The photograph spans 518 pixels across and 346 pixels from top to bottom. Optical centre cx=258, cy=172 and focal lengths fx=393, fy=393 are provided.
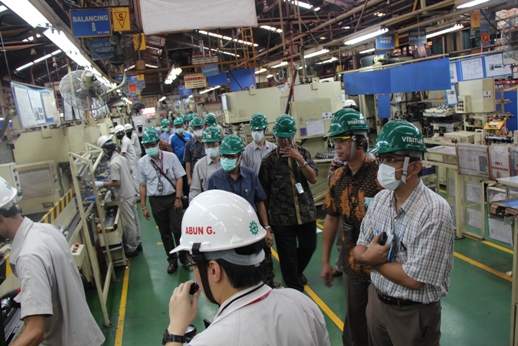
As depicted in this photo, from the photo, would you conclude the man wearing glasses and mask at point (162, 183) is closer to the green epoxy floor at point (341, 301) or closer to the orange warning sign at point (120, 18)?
the green epoxy floor at point (341, 301)

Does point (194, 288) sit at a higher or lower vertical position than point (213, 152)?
lower

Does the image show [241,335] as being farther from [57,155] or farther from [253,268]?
[57,155]

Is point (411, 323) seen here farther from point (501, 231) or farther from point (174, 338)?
point (501, 231)

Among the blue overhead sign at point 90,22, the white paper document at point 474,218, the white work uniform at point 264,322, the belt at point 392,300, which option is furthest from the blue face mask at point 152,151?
the white paper document at point 474,218

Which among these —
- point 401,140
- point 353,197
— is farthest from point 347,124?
point 401,140

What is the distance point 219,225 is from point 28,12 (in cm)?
394

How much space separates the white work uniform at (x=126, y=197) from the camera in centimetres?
630

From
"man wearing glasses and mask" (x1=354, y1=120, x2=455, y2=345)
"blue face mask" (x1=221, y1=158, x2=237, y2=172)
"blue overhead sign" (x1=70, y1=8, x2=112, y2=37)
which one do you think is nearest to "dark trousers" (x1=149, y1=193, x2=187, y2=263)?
"blue face mask" (x1=221, y1=158, x2=237, y2=172)

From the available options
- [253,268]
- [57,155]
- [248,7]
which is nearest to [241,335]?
[253,268]

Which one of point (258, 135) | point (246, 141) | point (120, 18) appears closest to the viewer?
point (258, 135)

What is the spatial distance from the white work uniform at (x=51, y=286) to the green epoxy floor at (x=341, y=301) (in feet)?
6.04

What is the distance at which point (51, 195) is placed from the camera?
16.2ft

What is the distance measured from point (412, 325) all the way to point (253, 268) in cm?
121

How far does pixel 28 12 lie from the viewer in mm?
4117
